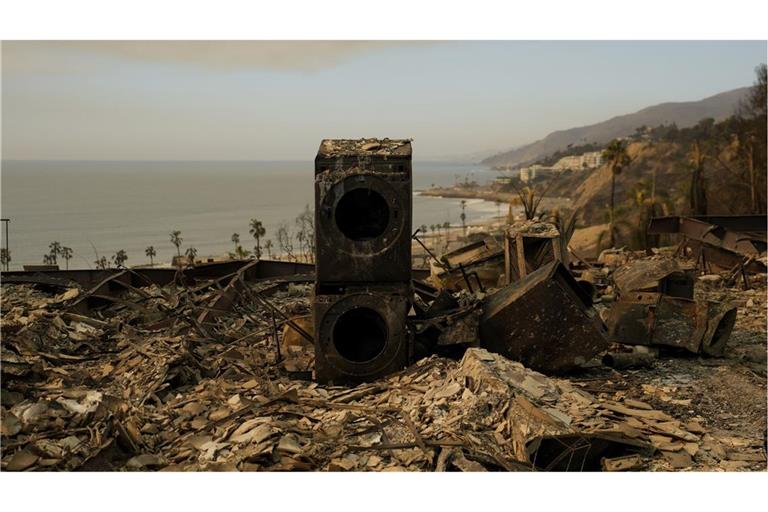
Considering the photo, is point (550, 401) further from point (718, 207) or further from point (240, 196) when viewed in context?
point (240, 196)

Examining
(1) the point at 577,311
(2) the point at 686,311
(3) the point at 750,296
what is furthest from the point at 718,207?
(1) the point at 577,311

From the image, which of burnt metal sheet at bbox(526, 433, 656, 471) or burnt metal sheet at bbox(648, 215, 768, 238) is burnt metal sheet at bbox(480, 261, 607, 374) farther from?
burnt metal sheet at bbox(648, 215, 768, 238)

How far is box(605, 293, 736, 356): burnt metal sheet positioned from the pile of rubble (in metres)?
0.15

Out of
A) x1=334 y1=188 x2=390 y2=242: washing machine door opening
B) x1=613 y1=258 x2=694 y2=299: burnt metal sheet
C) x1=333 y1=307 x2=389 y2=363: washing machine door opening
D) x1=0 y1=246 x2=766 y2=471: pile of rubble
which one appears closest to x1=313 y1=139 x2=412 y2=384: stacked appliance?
x1=334 y1=188 x2=390 y2=242: washing machine door opening

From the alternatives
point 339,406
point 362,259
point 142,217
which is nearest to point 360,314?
point 362,259

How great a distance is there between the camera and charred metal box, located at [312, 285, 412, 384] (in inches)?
295

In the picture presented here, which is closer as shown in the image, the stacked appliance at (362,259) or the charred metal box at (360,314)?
the stacked appliance at (362,259)

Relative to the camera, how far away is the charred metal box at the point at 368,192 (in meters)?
7.35

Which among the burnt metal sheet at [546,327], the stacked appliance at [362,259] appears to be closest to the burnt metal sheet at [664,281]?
the burnt metal sheet at [546,327]

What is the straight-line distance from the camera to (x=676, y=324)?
9.03 metres

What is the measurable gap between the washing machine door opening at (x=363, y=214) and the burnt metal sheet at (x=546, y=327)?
1.68 meters

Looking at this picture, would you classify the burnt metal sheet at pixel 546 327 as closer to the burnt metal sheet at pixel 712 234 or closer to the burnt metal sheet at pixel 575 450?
the burnt metal sheet at pixel 575 450

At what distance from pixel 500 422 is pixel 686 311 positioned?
4.35 metres

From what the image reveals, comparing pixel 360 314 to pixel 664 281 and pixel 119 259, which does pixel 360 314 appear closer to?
pixel 664 281
